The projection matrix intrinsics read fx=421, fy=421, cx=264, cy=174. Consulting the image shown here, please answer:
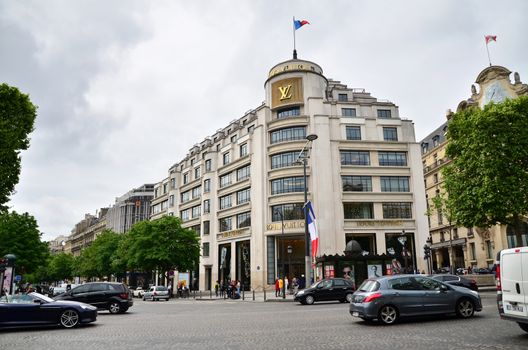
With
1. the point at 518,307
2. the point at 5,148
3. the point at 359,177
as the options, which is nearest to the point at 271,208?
the point at 359,177

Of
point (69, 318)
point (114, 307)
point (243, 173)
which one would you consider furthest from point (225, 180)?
point (69, 318)

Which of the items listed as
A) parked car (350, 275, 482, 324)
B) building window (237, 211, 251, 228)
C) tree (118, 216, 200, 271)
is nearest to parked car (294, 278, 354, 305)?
parked car (350, 275, 482, 324)

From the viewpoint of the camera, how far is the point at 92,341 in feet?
33.8

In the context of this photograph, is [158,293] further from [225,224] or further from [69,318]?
[69,318]

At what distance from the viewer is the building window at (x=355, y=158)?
4850cm

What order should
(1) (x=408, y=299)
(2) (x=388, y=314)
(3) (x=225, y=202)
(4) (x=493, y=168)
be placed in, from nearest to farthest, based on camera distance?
1. (2) (x=388, y=314)
2. (1) (x=408, y=299)
3. (4) (x=493, y=168)
4. (3) (x=225, y=202)

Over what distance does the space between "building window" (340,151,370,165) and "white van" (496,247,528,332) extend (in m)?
39.3

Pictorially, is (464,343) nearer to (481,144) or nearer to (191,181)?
(481,144)

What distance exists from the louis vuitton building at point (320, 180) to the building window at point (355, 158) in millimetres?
115

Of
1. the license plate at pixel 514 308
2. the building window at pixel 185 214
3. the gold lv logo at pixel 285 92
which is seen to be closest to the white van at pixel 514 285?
the license plate at pixel 514 308

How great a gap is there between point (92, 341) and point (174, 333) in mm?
2153

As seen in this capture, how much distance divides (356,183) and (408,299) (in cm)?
3654

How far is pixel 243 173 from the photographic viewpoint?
54.2 metres

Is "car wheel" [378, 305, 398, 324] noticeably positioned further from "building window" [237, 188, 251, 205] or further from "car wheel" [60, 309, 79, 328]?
"building window" [237, 188, 251, 205]
